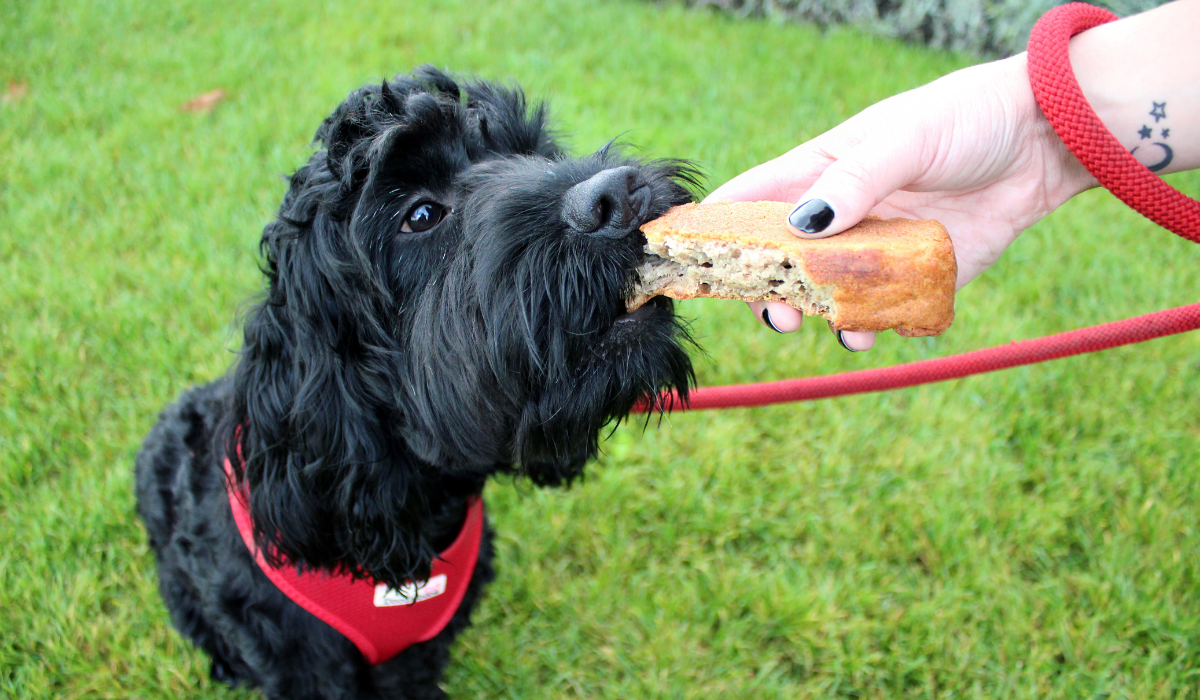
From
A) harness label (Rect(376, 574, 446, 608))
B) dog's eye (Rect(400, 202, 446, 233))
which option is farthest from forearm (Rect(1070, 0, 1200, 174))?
harness label (Rect(376, 574, 446, 608))

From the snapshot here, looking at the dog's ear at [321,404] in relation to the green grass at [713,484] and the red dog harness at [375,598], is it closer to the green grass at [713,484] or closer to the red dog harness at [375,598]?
the red dog harness at [375,598]

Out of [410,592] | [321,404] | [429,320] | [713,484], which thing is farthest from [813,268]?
[713,484]

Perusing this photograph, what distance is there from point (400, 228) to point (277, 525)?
Result: 926mm

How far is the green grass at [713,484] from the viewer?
102 inches

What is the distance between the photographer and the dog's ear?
1.83 m

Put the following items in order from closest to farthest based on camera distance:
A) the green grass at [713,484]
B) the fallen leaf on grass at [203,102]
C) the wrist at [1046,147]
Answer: the wrist at [1046,147], the green grass at [713,484], the fallen leaf on grass at [203,102]

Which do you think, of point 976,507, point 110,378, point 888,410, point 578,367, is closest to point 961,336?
point 888,410

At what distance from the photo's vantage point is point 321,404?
188cm

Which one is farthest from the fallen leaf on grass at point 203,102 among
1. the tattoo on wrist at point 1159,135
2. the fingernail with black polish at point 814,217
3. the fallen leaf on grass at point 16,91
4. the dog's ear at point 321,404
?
the tattoo on wrist at point 1159,135

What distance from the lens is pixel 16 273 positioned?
153 inches

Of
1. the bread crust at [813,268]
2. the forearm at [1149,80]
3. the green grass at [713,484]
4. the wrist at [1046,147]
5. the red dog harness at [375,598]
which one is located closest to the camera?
the bread crust at [813,268]

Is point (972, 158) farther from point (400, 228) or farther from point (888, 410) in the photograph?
point (888, 410)

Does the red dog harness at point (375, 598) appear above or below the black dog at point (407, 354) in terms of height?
below

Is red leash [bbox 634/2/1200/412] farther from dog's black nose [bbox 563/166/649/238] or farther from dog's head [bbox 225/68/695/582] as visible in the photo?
dog's black nose [bbox 563/166/649/238]
